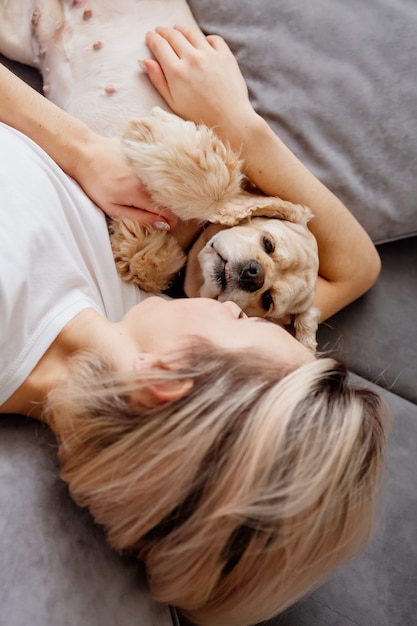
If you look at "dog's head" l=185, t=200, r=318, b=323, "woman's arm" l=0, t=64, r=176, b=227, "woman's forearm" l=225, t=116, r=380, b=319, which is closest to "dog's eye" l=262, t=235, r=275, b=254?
"dog's head" l=185, t=200, r=318, b=323

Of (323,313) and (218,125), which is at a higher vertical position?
(218,125)

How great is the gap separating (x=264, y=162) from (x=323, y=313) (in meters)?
0.35

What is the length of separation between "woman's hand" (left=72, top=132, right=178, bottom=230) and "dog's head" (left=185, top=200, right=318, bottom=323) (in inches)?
5.7

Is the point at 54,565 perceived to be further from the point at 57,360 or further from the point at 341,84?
the point at 341,84

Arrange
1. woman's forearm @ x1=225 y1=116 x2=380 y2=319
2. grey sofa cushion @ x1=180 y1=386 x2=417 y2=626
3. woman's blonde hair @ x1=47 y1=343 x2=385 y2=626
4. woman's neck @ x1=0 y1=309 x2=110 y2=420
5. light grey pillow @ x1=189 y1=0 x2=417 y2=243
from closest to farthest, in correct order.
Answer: woman's blonde hair @ x1=47 y1=343 x2=385 y2=626
woman's neck @ x1=0 y1=309 x2=110 y2=420
grey sofa cushion @ x1=180 y1=386 x2=417 y2=626
woman's forearm @ x1=225 y1=116 x2=380 y2=319
light grey pillow @ x1=189 y1=0 x2=417 y2=243

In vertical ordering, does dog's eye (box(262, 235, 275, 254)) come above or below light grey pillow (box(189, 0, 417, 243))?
below

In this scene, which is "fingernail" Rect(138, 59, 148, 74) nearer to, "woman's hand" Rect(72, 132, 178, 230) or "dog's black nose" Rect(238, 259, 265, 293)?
"woman's hand" Rect(72, 132, 178, 230)

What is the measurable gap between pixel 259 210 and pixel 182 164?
0.18 meters

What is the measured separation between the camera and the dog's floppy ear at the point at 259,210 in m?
1.07

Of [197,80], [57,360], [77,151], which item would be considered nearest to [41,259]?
[57,360]

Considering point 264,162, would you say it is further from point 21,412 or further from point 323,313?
point 21,412

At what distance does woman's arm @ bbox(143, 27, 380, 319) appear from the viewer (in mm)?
1109

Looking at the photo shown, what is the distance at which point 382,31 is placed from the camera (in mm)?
1221

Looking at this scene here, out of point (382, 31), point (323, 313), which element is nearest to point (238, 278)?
point (323, 313)
